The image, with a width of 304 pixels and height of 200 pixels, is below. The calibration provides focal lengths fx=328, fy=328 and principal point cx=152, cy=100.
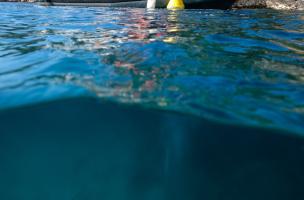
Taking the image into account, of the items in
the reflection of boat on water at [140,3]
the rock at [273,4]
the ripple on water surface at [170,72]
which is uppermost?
the ripple on water surface at [170,72]

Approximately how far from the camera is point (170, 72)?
13.1 ft

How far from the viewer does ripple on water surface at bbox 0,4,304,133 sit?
10.4 feet

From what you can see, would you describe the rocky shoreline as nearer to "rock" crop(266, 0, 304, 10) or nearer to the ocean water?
"rock" crop(266, 0, 304, 10)

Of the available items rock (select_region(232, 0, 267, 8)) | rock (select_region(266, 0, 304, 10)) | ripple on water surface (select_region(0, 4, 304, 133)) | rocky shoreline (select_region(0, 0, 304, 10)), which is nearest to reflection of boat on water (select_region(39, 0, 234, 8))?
rocky shoreline (select_region(0, 0, 304, 10))

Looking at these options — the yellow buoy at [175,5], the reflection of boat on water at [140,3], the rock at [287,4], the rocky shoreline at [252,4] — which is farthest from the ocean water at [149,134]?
the rock at [287,4]

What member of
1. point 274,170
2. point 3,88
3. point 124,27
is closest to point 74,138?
point 3,88

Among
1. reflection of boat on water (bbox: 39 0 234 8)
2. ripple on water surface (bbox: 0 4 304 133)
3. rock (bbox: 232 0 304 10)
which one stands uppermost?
ripple on water surface (bbox: 0 4 304 133)

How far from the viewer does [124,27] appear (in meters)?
8.02

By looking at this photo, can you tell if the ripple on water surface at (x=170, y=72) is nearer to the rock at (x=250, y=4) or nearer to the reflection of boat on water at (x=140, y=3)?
the reflection of boat on water at (x=140, y=3)

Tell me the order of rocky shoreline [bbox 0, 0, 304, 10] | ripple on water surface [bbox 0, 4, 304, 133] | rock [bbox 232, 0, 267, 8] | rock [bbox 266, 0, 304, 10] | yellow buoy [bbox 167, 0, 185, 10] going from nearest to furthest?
ripple on water surface [bbox 0, 4, 304, 133] → yellow buoy [bbox 167, 0, 185, 10] → rock [bbox 266, 0, 304, 10] → rocky shoreline [bbox 0, 0, 304, 10] → rock [bbox 232, 0, 267, 8]

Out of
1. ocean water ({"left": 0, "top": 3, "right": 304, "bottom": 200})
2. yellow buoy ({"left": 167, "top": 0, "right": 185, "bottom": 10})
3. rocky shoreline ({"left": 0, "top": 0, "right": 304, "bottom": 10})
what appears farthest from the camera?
rocky shoreline ({"left": 0, "top": 0, "right": 304, "bottom": 10})

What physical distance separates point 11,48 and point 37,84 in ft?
7.20

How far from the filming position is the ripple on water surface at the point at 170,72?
317cm

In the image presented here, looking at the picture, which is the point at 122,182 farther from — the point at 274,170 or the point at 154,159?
the point at 274,170
